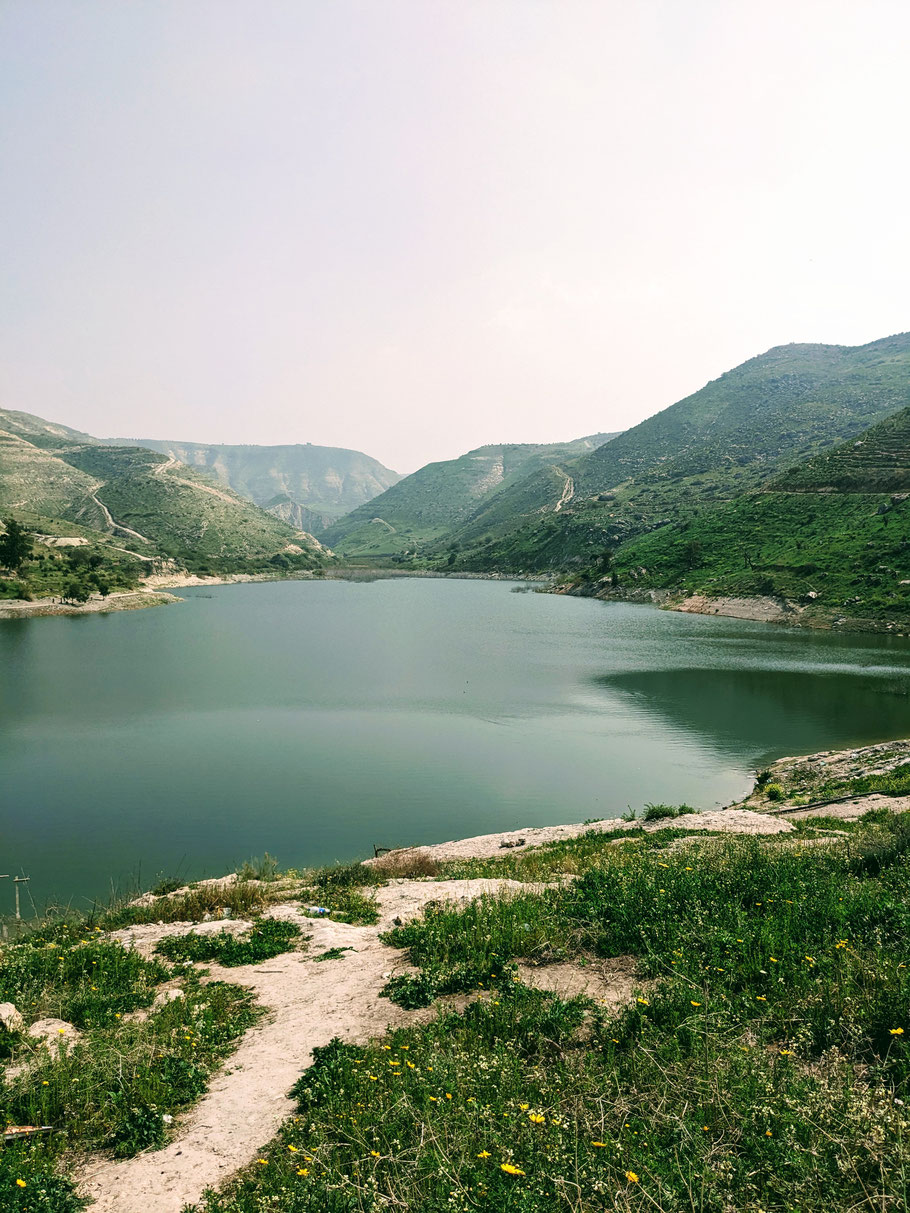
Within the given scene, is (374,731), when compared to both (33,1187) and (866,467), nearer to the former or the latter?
(33,1187)

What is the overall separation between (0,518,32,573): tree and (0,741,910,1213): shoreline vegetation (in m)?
104

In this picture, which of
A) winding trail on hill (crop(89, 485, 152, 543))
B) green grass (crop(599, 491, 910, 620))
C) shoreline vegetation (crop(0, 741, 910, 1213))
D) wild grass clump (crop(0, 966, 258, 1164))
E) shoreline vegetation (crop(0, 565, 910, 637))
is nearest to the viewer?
shoreline vegetation (crop(0, 741, 910, 1213))

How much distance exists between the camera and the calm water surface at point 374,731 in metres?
21.5

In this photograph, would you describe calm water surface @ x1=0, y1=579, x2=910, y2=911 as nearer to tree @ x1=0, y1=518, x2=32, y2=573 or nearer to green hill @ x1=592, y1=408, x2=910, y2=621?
green hill @ x1=592, y1=408, x2=910, y2=621

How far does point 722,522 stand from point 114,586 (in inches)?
3957

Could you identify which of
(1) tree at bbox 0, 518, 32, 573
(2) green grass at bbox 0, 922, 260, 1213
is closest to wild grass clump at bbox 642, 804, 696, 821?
(2) green grass at bbox 0, 922, 260, 1213

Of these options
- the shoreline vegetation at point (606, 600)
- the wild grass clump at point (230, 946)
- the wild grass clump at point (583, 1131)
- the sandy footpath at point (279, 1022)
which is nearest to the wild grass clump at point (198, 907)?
the sandy footpath at point (279, 1022)

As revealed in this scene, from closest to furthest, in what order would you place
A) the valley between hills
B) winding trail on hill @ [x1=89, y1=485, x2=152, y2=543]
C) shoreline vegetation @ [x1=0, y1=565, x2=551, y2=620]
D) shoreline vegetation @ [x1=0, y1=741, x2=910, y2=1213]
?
shoreline vegetation @ [x1=0, y1=741, x2=910, y2=1213] < the valley between hills < shoreline vegetation @ [x1=0, y1=565, x2=551, y2=620] < winding trail on hill @ [x1=89, y1=485, x2=152, y2=543]

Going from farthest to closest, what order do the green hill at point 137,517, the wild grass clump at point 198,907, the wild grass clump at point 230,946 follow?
the green hill at point 137,517, the wild grass clump at point 198,907, the wild grass clump at point 230,946

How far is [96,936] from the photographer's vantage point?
10.6 m

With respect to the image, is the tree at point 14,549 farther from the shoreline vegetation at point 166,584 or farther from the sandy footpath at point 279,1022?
the sandy footpath at point 279,1022

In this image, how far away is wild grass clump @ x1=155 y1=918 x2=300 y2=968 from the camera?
31.4 ft

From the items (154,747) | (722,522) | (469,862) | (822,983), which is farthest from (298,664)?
(722,522)

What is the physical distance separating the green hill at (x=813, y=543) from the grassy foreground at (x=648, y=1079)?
65.1 m
